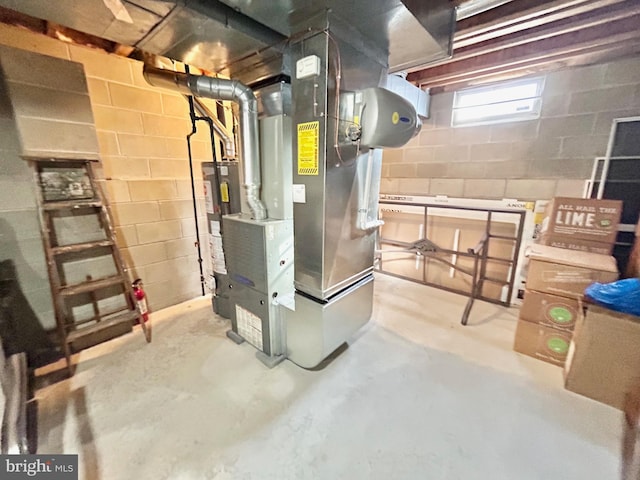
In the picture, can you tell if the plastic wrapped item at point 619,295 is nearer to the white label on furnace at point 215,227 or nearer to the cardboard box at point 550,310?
the cardboard box at point 550,310

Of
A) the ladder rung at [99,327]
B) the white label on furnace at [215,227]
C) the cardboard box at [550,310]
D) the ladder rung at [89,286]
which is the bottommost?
the ladder rung at [99,327]

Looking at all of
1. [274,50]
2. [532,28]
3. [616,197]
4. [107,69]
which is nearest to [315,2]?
[274,50]

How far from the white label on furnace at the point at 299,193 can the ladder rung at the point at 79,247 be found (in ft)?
4.97

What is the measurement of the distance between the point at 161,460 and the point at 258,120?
6.66 feet

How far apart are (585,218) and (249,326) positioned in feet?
9.59

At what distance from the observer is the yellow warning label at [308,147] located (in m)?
1.47

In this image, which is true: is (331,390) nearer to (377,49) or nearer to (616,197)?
(377,49)

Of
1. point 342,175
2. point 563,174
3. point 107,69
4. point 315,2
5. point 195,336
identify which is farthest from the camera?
point 563,174

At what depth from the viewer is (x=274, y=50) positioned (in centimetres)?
165

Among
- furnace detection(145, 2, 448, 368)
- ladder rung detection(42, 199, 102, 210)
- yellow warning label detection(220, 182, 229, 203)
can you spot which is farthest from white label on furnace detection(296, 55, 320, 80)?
ladder rung detection(42, 199, 102, 210)

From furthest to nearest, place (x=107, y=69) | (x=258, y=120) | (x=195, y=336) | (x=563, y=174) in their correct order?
(x=563, y=174) < (x=195, y=336) < (x=107, y=69) < (x=258, y=120)

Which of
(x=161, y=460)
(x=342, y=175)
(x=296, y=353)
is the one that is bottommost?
(x=161, y=460)

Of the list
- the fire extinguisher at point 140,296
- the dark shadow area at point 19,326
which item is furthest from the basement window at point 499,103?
the dark shadow area at point 19,326

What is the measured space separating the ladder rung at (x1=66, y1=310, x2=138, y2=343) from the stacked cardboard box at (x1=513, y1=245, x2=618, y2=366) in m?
3.08
